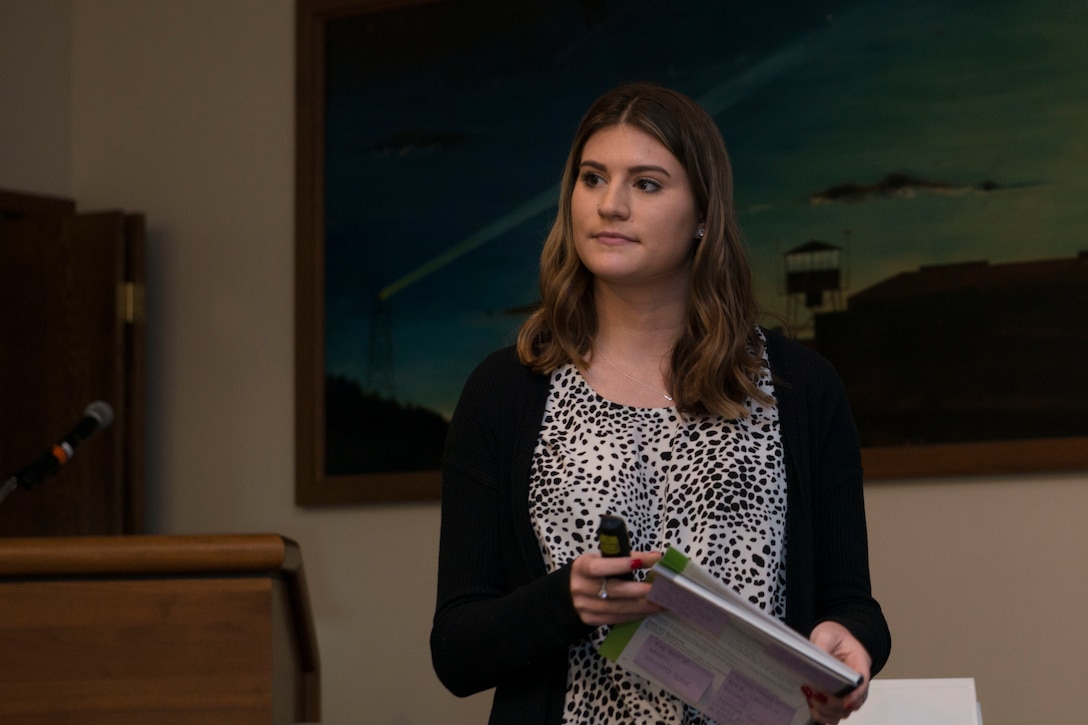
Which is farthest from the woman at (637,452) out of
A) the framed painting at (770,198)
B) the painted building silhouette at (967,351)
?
the painted building silhouette at (967,351)

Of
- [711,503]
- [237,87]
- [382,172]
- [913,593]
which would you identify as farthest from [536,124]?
[711,503]

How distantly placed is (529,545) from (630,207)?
452mm

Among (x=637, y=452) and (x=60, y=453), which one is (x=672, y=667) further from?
(x=60, y=453)

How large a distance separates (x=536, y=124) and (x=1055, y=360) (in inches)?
68.6

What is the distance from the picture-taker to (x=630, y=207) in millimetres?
1812

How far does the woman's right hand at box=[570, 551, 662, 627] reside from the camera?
152 cm

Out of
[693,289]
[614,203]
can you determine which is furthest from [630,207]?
[693,289]

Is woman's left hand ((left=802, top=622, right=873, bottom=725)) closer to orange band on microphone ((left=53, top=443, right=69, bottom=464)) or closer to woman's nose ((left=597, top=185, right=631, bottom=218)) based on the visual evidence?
woman's nose ((left=597, top=185, right=631, bottom=218))

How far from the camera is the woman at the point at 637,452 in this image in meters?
1.68

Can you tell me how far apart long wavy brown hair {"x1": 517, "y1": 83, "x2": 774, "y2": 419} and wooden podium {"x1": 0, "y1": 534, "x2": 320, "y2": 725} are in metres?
0.51

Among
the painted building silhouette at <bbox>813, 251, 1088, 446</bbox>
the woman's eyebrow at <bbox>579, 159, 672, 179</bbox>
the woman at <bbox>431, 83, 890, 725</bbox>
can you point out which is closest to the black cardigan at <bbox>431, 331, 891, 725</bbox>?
the woman at <bbox>431, 83, 890, 725</bbox>

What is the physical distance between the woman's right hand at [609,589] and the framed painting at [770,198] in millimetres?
1978

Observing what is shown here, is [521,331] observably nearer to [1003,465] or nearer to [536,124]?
[1003,465]

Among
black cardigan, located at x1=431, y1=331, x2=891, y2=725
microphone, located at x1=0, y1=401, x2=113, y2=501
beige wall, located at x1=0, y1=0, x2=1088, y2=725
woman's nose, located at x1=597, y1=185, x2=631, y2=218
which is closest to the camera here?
black cardigan, located at x1=431, y1=331, x2=891, y2=725
